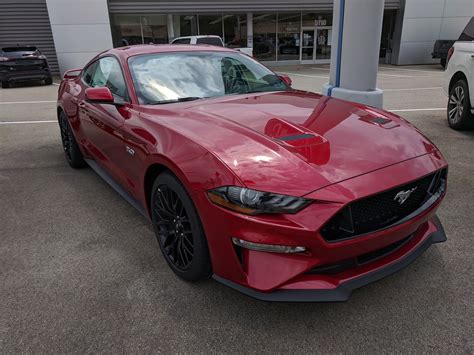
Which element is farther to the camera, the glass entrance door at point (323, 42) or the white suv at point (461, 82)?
the glass entrance door at point (323, 42)

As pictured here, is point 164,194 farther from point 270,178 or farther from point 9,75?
point 9,75

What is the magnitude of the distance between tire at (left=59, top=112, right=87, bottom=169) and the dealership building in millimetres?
14974

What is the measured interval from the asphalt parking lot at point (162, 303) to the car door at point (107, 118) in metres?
0.56

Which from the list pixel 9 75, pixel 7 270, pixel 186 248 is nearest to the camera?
pixel 186 248

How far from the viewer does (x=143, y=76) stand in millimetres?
3273

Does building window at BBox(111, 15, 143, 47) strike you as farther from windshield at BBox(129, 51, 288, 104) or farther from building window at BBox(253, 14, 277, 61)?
windshield at BBox(129, 51, 288, 104)

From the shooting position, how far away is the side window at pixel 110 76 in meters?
3.40

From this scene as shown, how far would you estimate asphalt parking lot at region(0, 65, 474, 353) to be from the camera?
2.14 metres

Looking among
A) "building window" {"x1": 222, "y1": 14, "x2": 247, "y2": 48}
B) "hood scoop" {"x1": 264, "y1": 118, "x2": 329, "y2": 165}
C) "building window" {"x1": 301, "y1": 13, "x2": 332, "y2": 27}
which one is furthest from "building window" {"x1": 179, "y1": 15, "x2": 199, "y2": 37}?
"hood scoop" {"x1": 264, "y1": 118, "x2": 329, "y2": 165}

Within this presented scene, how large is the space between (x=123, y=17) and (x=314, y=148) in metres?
21.5

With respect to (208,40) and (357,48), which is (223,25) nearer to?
(208,40)

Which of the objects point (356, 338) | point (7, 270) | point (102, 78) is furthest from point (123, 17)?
point (356, 338)

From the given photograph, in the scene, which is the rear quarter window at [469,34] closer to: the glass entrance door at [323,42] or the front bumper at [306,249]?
the front bumper at [306,249]

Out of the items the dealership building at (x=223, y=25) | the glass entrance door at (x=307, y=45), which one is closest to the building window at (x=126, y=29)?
the dealership building at (x=223, y=25)
